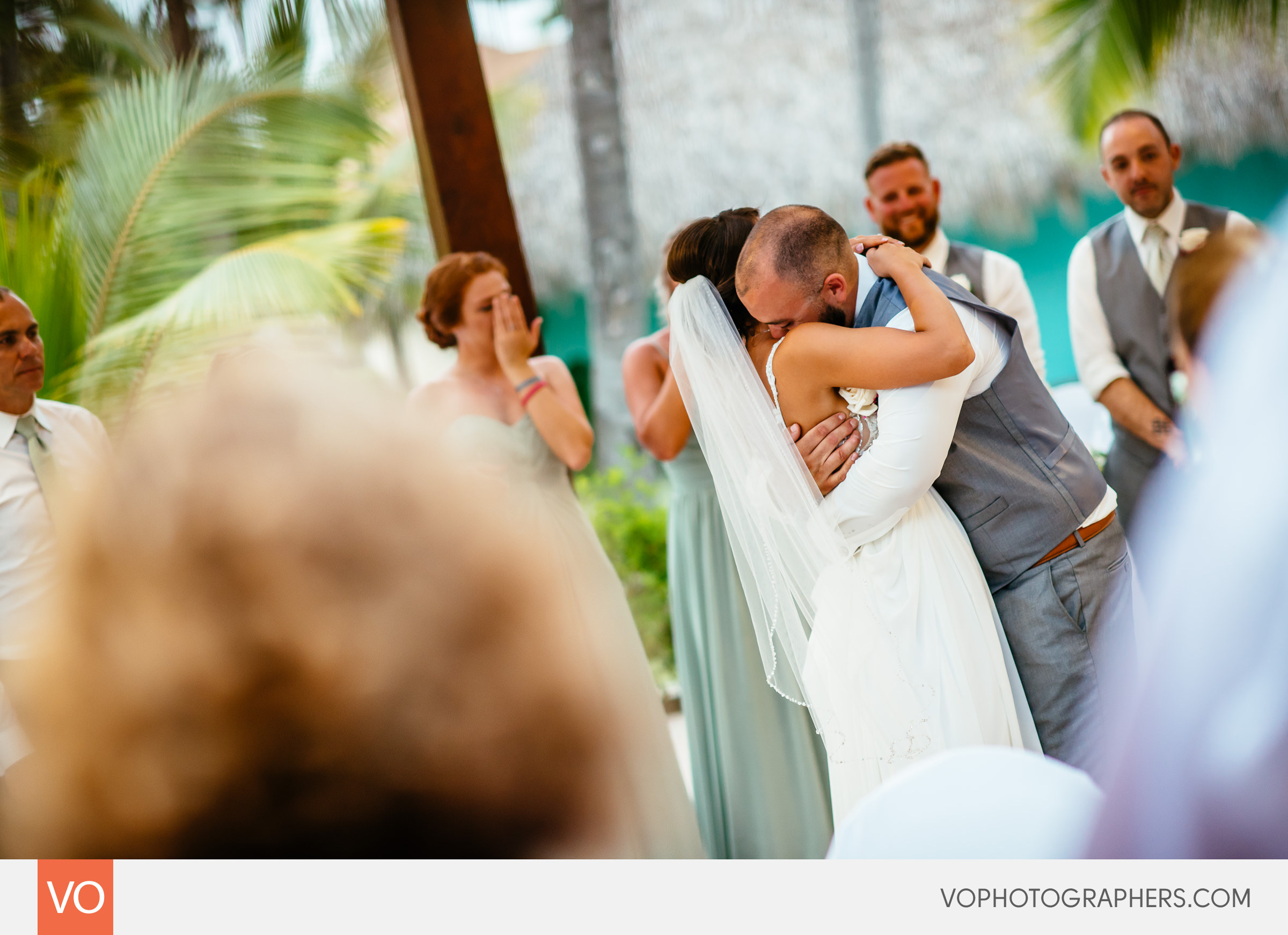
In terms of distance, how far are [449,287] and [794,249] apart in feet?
4.78

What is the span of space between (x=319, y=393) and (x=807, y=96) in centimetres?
1011

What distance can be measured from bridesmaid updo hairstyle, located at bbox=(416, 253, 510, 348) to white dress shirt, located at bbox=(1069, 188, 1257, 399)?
2.01 meters

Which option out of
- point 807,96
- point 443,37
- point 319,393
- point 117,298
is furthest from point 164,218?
point 807,96

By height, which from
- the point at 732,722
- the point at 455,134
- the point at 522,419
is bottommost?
the point at 732,722

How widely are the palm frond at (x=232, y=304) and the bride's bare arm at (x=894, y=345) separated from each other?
8.83ft

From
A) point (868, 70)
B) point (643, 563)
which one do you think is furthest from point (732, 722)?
point (868, 70)

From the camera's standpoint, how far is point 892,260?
1844 millimetres

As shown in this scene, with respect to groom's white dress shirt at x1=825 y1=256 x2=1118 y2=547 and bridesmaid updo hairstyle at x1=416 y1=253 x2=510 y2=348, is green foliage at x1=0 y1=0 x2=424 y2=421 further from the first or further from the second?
groom's white dress shirt at x1=825 y1=256 x2=1118 y2=547

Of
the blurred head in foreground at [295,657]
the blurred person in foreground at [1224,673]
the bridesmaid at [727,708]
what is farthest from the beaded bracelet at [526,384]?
the blurred head in foreground at [295,657]

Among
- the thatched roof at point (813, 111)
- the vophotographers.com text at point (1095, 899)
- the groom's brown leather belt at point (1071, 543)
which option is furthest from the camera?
the thatched roof at point (813, 111)

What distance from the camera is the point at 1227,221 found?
325 centimetres

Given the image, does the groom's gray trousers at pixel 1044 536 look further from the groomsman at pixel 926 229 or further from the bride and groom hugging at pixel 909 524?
the groomsman at pixel 926 229

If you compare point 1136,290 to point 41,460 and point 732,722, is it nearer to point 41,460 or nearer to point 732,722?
point 732,722

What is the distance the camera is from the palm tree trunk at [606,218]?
6.59 m
